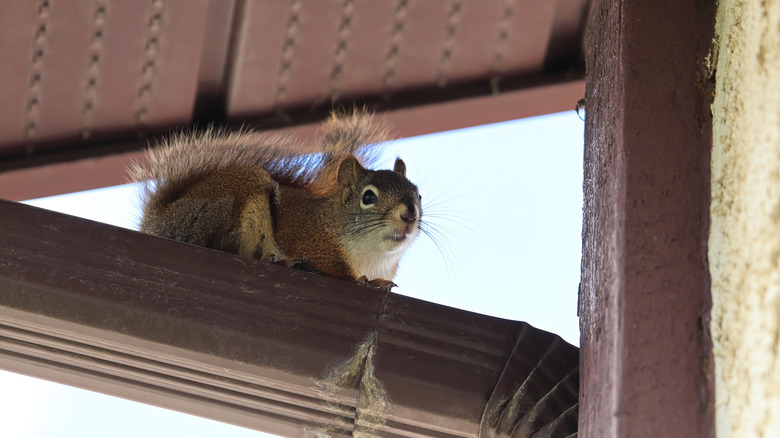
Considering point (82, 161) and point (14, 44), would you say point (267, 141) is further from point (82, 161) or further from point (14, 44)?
point (14, 44)

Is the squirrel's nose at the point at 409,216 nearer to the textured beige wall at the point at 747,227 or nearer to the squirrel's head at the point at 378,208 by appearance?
the squirrel's head at the point at 378,208

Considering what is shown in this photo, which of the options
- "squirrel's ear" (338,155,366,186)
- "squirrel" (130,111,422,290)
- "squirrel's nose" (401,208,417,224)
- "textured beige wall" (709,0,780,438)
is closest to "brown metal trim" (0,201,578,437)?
"textured beige wall" (709,0,780,438)

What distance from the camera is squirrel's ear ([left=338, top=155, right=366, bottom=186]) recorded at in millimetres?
2572

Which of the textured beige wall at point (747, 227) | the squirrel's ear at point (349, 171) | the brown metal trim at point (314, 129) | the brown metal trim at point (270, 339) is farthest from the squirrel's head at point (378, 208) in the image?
the textured beige wall at point (747, 227)

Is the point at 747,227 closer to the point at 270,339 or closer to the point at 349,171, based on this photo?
the point at 270,339

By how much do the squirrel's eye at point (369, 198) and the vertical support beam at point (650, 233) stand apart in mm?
1146

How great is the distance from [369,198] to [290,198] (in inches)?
8.6

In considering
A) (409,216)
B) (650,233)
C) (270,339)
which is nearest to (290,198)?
(409,216)

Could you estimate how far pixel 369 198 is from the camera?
2.54 m

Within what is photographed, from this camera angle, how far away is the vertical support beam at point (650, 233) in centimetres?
112

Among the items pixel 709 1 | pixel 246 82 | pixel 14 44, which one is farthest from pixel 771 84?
pixel 14 44

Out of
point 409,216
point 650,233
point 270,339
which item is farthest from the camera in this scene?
point 409,216

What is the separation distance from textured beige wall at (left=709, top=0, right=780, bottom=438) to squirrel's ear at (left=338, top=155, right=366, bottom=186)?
1422 millimetres

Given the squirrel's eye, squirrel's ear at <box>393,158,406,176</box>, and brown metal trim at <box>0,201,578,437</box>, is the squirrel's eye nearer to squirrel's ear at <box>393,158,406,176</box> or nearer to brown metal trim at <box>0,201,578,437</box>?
squirrel's ear at <box>393,158,406,176</box>
